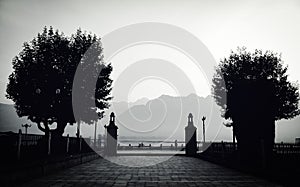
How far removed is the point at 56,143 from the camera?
15242 mm

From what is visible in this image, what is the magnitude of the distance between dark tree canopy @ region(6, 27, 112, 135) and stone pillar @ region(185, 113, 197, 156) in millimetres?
9436

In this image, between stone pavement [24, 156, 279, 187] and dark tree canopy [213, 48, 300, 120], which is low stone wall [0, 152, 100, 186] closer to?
A: stone pavement [24, 156, 279, 187]

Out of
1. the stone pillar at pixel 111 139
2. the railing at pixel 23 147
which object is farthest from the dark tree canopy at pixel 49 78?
the railing at pixel 23 147

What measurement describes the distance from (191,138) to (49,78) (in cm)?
1448

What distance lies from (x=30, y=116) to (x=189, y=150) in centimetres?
1590

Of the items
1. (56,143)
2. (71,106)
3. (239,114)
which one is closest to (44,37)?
(71,106)

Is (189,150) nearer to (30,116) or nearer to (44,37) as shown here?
(30,116)

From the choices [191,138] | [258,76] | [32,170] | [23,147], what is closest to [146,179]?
[32,170]

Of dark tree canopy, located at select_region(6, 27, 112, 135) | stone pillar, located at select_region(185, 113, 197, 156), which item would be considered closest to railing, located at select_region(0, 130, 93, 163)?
dark tree canopy, located at select_region(6, 27, 112, 135)

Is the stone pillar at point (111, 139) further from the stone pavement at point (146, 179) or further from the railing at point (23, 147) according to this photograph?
the stone pavement at point (146, 179)

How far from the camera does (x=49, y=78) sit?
2322 centimetres

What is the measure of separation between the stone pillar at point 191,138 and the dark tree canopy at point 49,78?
9.44 m

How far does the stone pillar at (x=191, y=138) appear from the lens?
23.5 m

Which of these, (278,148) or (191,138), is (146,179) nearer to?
(278,148)
